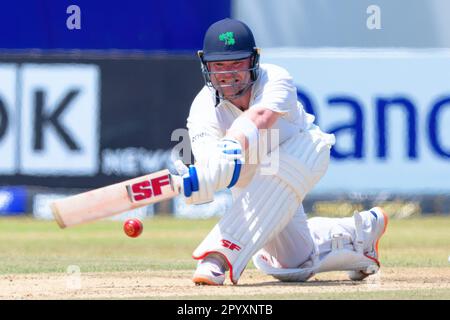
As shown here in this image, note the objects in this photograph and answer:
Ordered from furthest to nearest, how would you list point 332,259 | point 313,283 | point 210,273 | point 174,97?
point 174,97
point 332,259
point 313,283
point 210,273

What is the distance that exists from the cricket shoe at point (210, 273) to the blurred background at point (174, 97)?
732cm

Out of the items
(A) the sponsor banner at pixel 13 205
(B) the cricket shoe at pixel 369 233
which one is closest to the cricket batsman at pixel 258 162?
(B) the cricket shoe at pixel 369 233

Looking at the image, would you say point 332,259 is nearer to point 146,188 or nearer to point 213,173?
point 213,173

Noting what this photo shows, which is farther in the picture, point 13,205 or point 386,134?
point 13,205

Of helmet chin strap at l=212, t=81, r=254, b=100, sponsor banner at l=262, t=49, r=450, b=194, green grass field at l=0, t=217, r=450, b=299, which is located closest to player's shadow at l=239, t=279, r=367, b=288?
green grass field at l=0, t=217, r=450, b=299

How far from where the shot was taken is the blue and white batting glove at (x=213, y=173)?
6047 mm

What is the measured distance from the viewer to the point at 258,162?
677cm

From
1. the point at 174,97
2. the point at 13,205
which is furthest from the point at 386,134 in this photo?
the point at 13,205

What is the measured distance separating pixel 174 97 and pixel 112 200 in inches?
→ 339

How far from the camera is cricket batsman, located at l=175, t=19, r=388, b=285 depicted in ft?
21.8

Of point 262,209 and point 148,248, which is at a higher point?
point 262,209

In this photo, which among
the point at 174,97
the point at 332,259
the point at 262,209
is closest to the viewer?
the point at 262,209

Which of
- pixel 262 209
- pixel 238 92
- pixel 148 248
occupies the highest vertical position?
pixel 238 92
